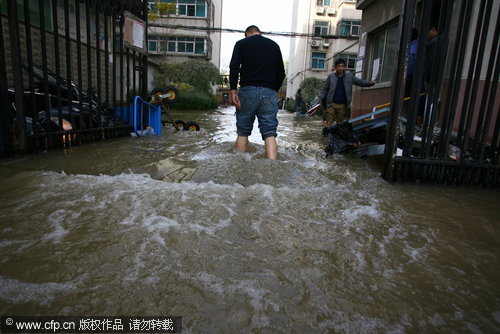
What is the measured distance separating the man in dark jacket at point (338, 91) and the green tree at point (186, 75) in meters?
18.8

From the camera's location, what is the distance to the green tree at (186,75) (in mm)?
25203

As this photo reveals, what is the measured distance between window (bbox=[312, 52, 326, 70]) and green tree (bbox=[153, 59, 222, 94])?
12.7m

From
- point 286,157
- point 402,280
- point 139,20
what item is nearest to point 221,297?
point 402,280

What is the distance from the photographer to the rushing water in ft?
4.47

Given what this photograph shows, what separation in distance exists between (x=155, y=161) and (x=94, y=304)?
9.55 ft

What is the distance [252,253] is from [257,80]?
301 cm

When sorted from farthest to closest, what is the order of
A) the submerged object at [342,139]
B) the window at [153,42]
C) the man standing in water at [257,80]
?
1. the window at [153,42]
2. the submerged object at [342,139]
3. the man standing in water at [257,80]

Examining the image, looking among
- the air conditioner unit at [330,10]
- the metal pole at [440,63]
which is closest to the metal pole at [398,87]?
the metal pole at [440,63]

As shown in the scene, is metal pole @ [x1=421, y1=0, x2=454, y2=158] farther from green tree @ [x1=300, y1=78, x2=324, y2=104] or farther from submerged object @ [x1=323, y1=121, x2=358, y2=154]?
green tree @ [x1=300, y1=78, x2=324, y2=104]

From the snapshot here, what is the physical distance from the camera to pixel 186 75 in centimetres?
2545

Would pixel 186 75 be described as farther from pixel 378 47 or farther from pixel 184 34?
pixel 378 47

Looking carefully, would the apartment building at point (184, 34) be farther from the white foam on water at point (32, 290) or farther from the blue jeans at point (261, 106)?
the white foam on water at point (32, 290)

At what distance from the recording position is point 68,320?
128 cm

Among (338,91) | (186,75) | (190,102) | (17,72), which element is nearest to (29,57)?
(17,72)
